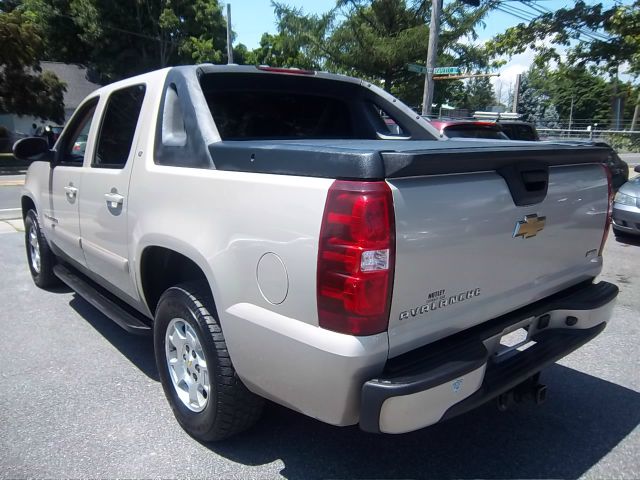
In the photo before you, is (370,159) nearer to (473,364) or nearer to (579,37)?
(473,364)

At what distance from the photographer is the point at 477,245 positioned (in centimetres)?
226

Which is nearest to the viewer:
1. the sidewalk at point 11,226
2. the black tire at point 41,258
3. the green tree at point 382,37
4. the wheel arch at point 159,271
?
the wheel arch at point 159,271

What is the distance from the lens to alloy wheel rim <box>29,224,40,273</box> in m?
5.29

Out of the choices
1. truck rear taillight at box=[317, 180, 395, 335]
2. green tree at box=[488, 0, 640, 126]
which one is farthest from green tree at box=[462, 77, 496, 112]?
truck rear taillight at box=[317, 180, 395, 335]

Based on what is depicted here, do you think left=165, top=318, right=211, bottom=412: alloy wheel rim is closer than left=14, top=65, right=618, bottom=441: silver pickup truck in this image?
No

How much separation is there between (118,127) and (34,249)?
8.51 feet

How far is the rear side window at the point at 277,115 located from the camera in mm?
3465

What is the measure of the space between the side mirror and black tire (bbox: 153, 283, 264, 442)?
243 centimetres

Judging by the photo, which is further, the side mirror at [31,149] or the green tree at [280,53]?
the green tree at [280,53]

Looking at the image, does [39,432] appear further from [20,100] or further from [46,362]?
[20,100]

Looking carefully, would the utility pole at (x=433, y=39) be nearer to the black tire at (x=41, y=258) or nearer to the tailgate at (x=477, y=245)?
the black tire at (x=41, y=258)

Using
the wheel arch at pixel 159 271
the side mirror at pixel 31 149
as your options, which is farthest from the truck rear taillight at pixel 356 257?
the side mirror at pixel 31 149

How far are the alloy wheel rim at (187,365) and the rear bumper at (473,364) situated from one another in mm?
1009

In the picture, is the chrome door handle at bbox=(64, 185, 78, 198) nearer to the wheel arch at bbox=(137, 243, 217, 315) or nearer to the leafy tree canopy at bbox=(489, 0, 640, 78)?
the wheel arch at bbox=(137, 243, 217, 315)
